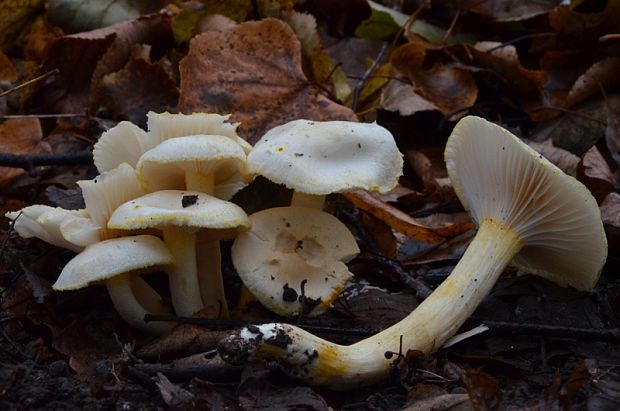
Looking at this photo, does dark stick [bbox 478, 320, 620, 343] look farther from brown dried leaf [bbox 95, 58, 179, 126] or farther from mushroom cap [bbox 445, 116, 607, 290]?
brown dried leaf [bbox 95, 58, 179, 126]

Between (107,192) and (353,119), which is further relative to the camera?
(353,119)

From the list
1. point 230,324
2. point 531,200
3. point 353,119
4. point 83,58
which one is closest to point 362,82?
point 353,119

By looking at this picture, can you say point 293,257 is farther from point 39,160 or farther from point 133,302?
point 39,160

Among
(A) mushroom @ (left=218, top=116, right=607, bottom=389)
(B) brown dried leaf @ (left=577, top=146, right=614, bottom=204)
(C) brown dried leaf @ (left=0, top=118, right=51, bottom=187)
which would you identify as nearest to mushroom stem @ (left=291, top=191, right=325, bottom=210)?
(A) mushroom @ (left=218, top=116, right=607, bottom=389)

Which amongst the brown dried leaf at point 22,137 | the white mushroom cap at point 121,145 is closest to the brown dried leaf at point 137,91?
the brown dried leaf at point 22,137

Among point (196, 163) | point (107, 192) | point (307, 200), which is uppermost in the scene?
point (196, 163)

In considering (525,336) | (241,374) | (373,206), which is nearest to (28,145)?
(373,206)

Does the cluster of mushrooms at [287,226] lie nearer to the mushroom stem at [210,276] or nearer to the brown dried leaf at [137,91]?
the mushroom stem at [210,276]

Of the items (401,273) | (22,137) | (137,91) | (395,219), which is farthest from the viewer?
(137,91)
